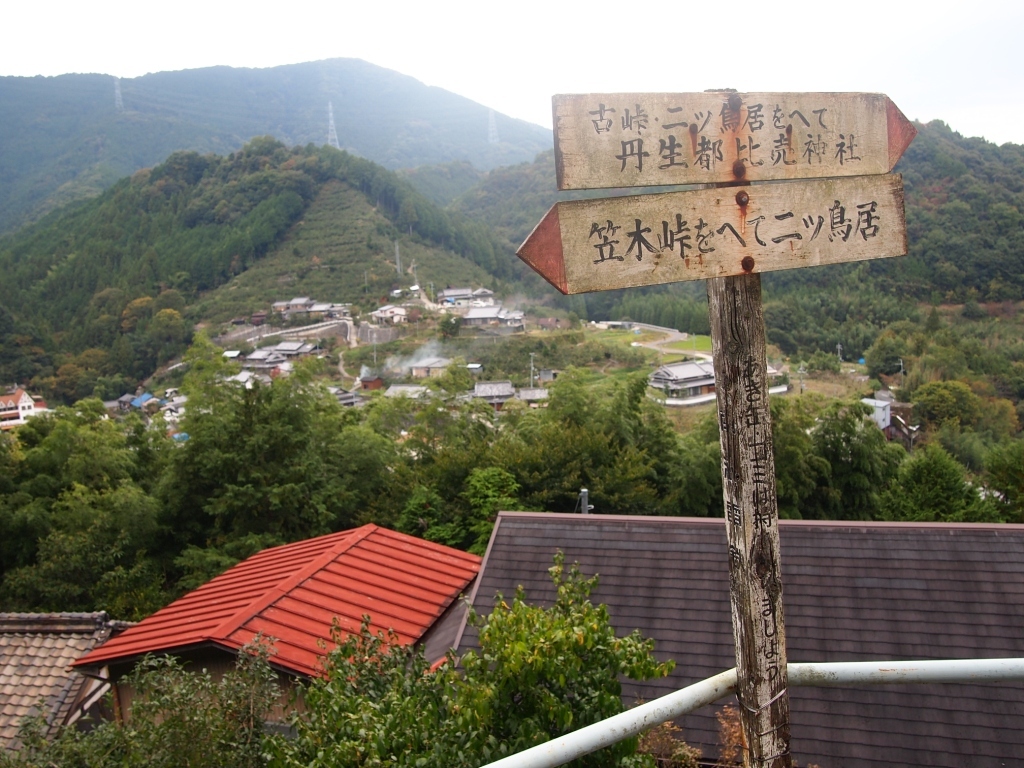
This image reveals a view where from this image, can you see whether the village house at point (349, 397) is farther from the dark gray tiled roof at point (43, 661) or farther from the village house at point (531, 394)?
the dark gray tiled roof at point (43, 661)

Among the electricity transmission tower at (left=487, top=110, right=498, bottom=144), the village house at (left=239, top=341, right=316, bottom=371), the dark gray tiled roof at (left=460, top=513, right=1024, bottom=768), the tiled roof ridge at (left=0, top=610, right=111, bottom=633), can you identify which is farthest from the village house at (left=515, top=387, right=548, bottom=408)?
the electricity transmission tower at (left=487, top=110, right=498, bottom=144)

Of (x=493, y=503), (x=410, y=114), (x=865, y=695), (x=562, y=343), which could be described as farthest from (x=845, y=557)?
(x=410, y=114)

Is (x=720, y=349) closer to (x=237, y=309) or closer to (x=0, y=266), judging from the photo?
(x=237, y=309)

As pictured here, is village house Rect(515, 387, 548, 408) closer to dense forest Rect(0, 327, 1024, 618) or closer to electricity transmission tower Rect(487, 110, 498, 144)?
dense forest Rect(0, 327, 1024, 618)

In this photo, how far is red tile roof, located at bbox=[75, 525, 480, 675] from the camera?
18.1 ft

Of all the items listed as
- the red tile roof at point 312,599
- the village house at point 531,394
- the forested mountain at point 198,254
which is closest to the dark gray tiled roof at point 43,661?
the red tile roof at point 312,599

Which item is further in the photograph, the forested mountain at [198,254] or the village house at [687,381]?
the forested mountain at [198,254]

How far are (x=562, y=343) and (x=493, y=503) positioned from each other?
91.3 feet

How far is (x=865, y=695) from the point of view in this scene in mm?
4234

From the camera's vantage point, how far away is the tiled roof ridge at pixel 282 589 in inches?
215

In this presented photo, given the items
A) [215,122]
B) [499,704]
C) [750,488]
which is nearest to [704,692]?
[750,488]

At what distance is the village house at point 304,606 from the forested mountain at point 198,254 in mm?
36197

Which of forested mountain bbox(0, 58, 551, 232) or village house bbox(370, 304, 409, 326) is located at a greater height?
forested mountain bbox(0, 58, 551, 232)

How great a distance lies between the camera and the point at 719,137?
68.1 inches
